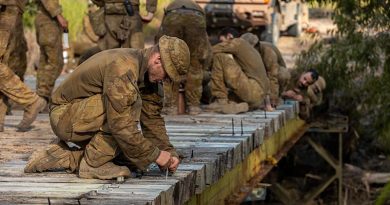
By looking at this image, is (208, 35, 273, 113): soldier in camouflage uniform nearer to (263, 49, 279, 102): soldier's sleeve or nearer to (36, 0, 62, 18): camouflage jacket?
(263, 49, 279, 102): soldier's sleeve

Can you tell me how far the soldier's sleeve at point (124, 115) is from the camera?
23.3 feet

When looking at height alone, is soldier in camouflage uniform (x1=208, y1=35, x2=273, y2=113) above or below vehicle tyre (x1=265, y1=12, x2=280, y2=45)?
above

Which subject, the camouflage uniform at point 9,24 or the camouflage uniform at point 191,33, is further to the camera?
the camouflage uniform at point 191,33

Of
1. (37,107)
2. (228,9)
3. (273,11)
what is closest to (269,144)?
(37,107)

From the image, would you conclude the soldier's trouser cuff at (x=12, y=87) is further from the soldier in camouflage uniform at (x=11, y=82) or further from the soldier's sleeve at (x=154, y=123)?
the soldier's sleeve at (x=154, y=123)

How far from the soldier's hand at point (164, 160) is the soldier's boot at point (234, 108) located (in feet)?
18.4

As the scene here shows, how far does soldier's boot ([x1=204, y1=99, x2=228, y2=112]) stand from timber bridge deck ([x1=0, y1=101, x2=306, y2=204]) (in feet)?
0.82

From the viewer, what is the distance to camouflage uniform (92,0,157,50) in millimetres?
12461

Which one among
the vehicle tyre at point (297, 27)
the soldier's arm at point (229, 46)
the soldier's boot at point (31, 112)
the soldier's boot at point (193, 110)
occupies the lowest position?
the vehicle tyre at point (297, 27)

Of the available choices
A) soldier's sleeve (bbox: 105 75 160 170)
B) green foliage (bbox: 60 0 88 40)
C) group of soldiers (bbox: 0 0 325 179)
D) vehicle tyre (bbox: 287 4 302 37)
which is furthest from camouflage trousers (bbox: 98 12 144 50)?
vehicle tyre (bbox: 287 4 302 37)

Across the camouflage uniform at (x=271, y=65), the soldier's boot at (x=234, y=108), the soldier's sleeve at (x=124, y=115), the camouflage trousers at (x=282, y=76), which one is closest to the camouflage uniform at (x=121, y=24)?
the soldier's boot at (x=234, y=108)

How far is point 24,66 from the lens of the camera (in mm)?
12289

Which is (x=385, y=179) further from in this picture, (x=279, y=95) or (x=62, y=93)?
(x=62, y=93)

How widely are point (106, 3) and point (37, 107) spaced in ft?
7.75
